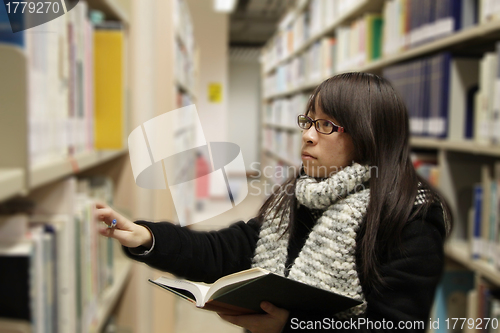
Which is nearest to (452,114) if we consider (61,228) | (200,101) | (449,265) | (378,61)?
(378,61)

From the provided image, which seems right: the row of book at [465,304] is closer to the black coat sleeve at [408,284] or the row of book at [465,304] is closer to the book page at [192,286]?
the black coat sleeve at [408,284]

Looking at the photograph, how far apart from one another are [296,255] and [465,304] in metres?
1.01

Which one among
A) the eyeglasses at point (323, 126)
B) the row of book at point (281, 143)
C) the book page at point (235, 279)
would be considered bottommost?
the book page at point (235, 279)

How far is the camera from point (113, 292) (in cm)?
69

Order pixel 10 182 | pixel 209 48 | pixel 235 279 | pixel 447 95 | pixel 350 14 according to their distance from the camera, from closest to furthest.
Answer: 1. pixel 235 279
2. pixel 10 182
3. pixel 209 48
4. pixel 447 95
5. pixel 350 14

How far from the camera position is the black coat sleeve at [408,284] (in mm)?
324

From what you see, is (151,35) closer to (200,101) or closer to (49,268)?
(200,101)

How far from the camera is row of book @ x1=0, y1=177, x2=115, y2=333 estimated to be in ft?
1.33

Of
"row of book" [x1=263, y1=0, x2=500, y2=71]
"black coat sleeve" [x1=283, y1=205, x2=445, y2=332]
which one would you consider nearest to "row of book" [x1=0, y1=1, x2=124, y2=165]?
"black coat sleeve" [x1=283, y1=205, x2=445, y2=332]

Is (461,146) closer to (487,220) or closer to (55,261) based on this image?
(487,220)

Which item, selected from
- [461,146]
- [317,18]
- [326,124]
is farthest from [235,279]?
[317,18]

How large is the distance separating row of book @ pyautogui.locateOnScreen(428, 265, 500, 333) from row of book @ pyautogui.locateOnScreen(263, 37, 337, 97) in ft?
2.09

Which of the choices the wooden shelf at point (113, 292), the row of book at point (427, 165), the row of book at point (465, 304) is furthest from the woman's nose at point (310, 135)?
the row of book at point (427, 165)

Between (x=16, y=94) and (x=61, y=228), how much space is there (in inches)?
9.8
